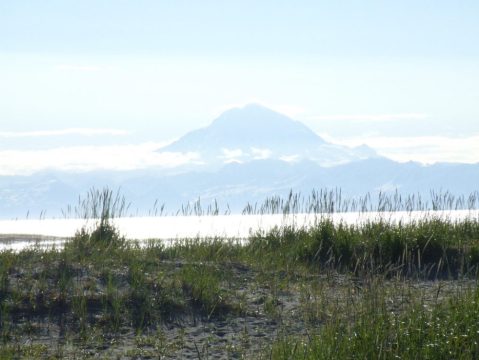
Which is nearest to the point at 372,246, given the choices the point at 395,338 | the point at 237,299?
the point at 237,299

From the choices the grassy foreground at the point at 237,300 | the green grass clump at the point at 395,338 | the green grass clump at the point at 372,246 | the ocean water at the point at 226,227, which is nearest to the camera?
the green grass clump at the point at 395,338

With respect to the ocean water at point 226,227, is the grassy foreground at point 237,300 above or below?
below

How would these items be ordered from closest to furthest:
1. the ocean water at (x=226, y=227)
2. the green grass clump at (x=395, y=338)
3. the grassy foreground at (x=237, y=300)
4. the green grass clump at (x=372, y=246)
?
the green grass clump at (x=395, y=338), the grassy foreground at (x=237, y=300), the green grass clump at (x=372, y=246), the ocean water at (x=226, y=227)

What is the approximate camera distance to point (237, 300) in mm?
11555

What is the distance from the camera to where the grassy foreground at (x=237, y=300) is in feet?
26.8

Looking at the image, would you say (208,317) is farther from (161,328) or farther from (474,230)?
(474,230)

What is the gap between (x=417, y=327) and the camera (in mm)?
8445

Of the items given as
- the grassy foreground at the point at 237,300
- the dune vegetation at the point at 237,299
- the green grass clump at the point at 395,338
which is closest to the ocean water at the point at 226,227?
the dune vegetation at the point at 237,299

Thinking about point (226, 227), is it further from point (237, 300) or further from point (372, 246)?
point (237, 300)

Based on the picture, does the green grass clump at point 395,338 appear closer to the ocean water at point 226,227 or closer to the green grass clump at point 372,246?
the green grass clump at point 372,246

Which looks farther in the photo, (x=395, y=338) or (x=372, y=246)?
(x=372, y=246)

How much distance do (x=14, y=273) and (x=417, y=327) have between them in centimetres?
653

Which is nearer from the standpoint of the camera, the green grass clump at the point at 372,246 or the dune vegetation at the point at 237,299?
the dune vegetation at the point at 237,299

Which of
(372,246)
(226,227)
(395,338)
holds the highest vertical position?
(226,227)
